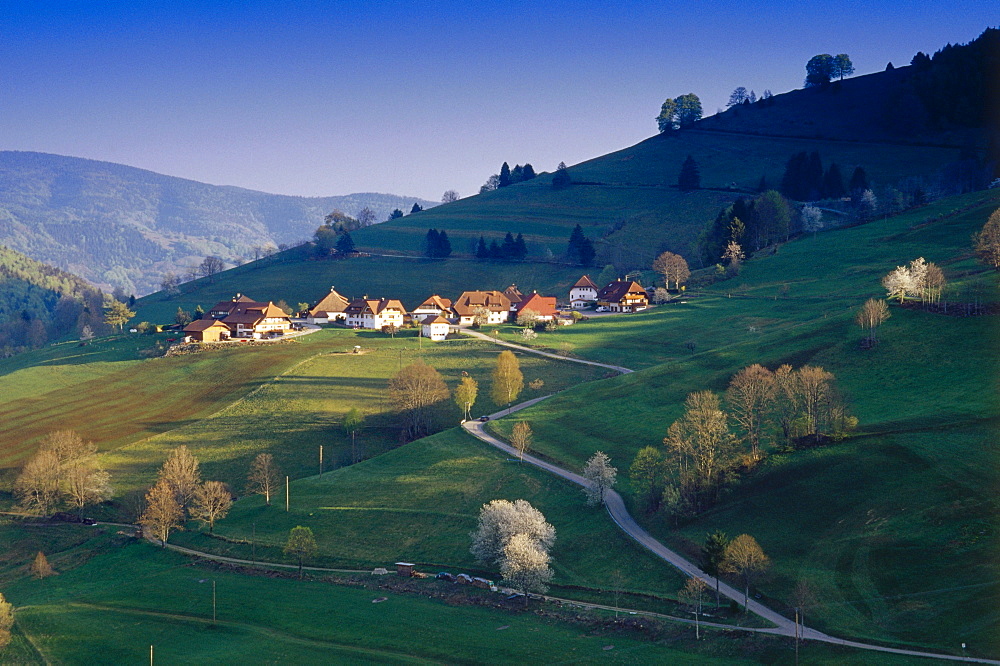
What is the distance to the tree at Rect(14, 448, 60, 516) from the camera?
283ft

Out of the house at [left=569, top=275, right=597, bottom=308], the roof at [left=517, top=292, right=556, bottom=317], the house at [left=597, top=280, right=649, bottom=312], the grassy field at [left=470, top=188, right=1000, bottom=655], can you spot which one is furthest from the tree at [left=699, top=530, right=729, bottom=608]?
the house at [left=569, top=275, right=597, bottom=308]

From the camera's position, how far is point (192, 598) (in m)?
63.2

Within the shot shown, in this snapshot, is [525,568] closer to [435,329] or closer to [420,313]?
[435,329]

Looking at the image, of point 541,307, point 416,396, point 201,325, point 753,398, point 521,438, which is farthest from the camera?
point 541,307

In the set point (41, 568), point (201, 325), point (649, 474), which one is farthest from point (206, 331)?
point (649, 474)

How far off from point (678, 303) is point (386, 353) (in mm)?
46800

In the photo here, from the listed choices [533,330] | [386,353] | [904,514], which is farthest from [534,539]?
[533,330]

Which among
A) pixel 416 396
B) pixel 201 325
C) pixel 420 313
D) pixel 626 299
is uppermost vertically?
pixel 201 325

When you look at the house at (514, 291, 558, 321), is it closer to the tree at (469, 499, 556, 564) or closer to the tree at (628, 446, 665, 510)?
the tree at (628, 446, 665, 510)

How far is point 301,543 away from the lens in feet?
225

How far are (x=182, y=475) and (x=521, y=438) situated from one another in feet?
106

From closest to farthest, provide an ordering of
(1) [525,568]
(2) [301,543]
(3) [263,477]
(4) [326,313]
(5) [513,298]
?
1. (1) [525,568]
2. (2) [301,543]
3. (3) [263,477]
4. (4) [326,313]
5. (5) [513,298]

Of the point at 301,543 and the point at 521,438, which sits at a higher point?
the point at 521,438

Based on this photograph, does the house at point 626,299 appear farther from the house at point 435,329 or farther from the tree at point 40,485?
the tree at point 40,485
